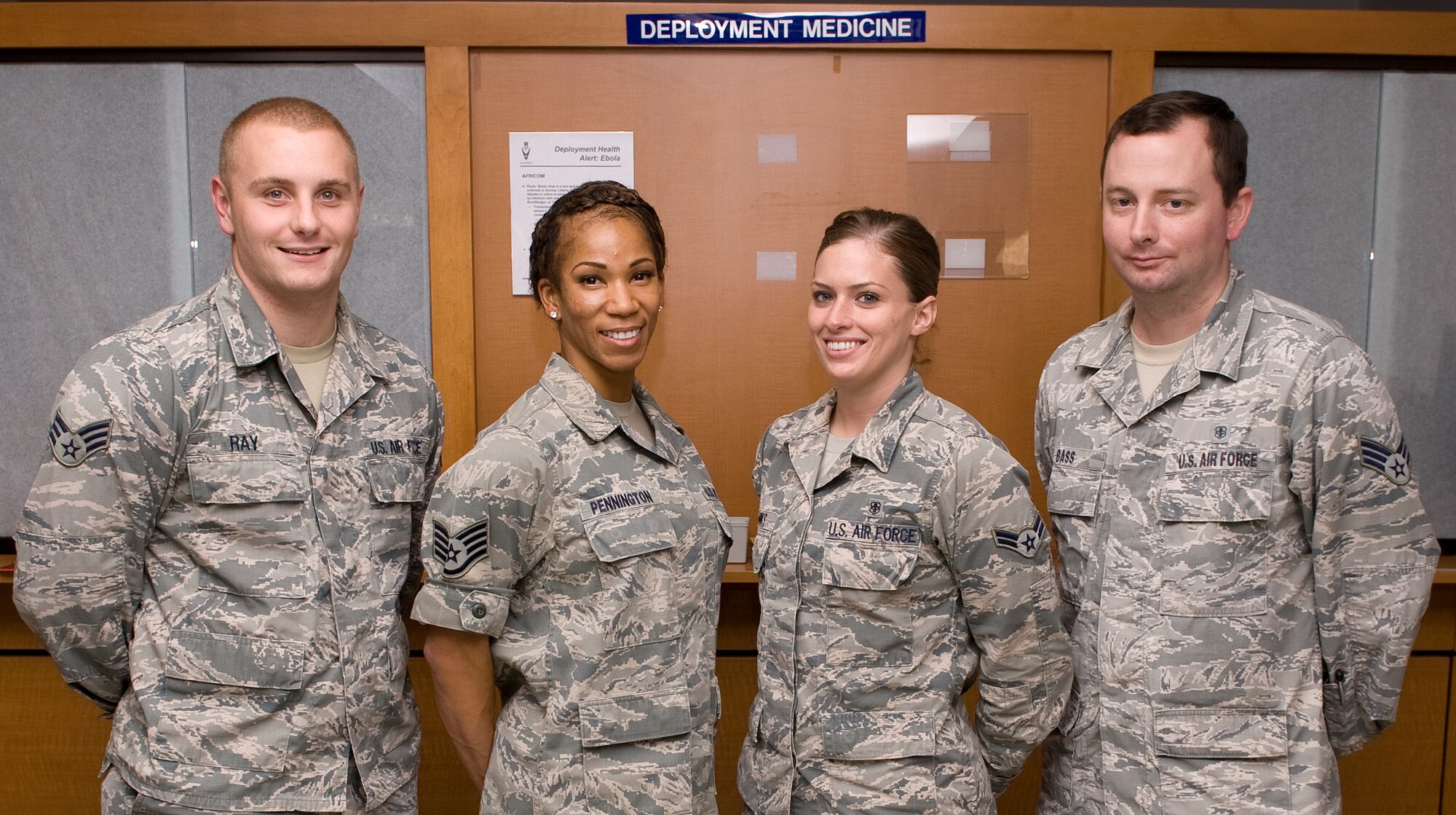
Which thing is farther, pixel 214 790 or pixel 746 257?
pixel 746 257

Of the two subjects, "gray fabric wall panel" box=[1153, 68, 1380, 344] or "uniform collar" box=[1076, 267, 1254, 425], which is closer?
"uniform collar" box=[1076, 267, 1254, 425]

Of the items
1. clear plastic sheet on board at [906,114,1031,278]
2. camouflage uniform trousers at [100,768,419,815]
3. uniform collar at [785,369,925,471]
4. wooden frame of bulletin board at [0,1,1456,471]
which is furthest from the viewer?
clear plastic sheet on board at [906,114,1031,278]

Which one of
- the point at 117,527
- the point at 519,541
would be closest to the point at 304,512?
the point at 117,527

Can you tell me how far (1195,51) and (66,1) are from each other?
3.07m

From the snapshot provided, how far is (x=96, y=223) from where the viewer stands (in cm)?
268

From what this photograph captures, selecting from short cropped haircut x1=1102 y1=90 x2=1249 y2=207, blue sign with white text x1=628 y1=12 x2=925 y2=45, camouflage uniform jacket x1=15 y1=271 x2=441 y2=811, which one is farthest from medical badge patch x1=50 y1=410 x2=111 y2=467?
short cropped haircut x1=1102 y1=90 x2=1249 y2=207

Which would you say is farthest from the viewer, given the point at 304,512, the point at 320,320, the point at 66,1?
the point at 66,1

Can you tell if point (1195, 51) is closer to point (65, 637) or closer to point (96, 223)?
point (65, 637)

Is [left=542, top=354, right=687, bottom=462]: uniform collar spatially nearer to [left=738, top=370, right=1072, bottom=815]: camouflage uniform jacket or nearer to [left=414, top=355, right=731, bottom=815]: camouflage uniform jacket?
[left=414, top=355, right=731, bottom=815]: camouflage uniform jacket

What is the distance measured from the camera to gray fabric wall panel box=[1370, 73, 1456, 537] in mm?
2717

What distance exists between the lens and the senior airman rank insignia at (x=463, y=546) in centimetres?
150

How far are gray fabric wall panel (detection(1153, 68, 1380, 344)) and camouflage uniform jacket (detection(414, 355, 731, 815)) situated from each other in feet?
6.77

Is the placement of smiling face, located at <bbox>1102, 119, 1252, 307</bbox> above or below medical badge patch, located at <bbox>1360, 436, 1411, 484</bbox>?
above

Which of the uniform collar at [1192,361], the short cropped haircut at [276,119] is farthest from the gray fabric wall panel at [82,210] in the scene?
the uniform collar at [1192,361]
